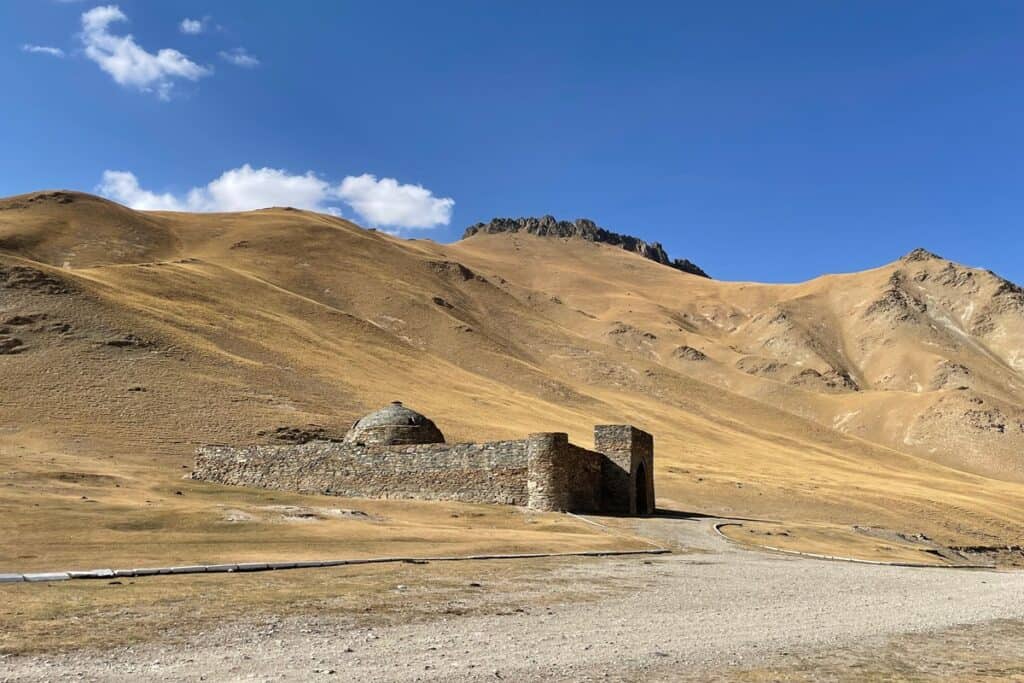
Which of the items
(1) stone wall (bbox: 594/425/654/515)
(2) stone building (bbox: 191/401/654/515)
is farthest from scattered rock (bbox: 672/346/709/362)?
(1) stone wall (bbox: 594/425/654/515)

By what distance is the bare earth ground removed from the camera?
8.65m

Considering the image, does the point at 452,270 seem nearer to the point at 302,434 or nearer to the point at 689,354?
the point at 689,354

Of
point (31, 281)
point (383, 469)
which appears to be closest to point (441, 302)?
point (31, 281)

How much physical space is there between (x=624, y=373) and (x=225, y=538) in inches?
3601

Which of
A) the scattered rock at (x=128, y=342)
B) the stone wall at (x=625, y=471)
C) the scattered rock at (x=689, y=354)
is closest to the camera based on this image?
the stone wall at (x=625, y=471)

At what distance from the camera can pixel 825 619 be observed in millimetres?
12625

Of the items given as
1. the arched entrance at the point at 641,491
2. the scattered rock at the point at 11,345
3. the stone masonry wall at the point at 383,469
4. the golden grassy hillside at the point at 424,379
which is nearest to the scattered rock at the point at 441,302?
the golden grassy hillside at the point at 424,379

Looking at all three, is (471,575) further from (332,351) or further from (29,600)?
(332,351)

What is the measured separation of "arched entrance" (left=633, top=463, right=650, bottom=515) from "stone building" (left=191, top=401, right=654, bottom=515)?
41 mm

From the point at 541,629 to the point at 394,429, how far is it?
84.3ft

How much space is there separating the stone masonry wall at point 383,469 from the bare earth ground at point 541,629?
1354cm

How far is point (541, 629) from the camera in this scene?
11.0m

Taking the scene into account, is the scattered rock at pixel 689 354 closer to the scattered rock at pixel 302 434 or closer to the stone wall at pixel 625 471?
the scattered rock at pixel 302 434

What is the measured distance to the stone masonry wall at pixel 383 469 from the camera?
102 feet
